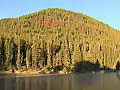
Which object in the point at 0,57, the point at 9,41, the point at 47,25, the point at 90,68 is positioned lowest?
the point at 90,68

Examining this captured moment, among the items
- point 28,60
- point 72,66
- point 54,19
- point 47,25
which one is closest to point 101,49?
point 72,66

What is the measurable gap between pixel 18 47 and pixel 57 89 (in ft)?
192

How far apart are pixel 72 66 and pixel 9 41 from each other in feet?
111

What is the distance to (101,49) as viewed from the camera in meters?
103

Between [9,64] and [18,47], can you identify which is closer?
[9,64]

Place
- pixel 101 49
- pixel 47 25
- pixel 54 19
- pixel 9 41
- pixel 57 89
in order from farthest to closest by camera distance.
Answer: pixel 54 19 → pixel 47 25 → pixel 101 49 → pixel 9 41 → pixel 57 89

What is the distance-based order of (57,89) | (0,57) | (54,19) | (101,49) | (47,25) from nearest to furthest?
(57,89), (0,57), (101,49), (47,25), (54,19)

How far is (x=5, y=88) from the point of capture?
1319 inches

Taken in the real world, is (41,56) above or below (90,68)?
above

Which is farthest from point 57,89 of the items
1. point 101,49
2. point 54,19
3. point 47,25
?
point 54,19

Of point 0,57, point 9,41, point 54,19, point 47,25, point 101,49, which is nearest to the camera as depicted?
point 0,57

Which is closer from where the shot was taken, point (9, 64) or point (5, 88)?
point (5, 88)

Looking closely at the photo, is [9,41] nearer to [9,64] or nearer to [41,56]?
[9,64]

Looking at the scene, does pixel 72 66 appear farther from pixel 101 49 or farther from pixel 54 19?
pixel 54 19
